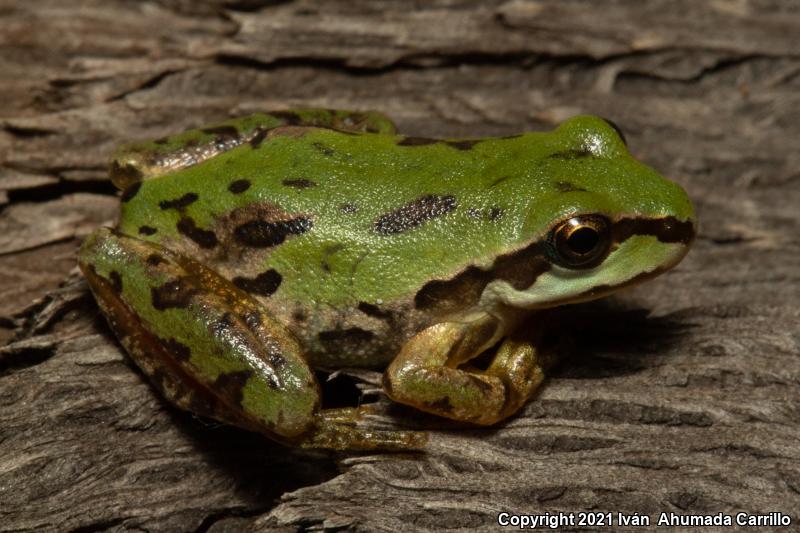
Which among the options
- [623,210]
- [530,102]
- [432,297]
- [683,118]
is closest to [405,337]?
[432,297]

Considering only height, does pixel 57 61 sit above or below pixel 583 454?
above

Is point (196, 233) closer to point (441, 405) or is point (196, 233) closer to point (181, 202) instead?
point (181, 202)

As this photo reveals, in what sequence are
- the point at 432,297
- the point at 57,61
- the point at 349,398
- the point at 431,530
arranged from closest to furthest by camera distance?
the point at 431,530, the point at 432,297, the point at 349,398, the point at 57,61

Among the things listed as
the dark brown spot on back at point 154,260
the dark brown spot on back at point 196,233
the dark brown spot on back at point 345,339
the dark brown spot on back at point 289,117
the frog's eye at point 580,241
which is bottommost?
the dark brown spot on back at point 154,260

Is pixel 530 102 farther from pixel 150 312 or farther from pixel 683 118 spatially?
pixel 150 312

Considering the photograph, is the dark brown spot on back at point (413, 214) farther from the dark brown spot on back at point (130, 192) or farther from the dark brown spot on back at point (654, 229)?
the dark brown spot on back at point (130, 192)

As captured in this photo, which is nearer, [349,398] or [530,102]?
[349,398]

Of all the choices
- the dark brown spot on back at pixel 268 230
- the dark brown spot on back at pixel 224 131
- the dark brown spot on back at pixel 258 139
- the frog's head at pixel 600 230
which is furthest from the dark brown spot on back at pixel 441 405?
the dark brown spot on back at pixel 224 131
